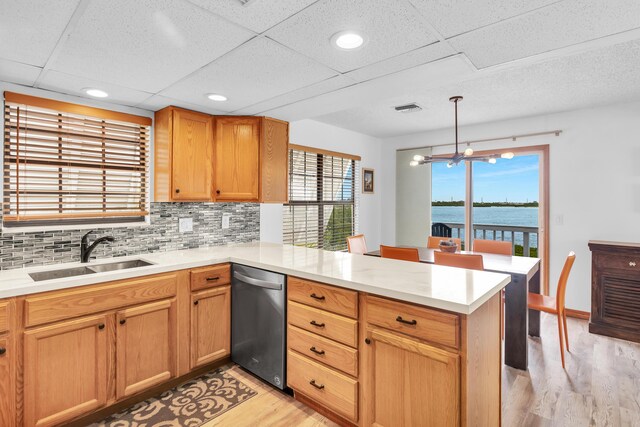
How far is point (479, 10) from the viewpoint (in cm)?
138

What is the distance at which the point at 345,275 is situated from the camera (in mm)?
1934

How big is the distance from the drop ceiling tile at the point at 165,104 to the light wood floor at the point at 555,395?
7.05 ft

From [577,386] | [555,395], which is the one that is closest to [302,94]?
[555,395]

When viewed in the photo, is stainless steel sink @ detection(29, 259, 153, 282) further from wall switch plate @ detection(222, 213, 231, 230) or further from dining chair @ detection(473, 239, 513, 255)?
dining chair @ detection(473, 239, 513, 255)

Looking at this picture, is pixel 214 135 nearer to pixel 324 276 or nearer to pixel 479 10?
pixel 324 276

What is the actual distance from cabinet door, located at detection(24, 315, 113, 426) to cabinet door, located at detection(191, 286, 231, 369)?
0.56m

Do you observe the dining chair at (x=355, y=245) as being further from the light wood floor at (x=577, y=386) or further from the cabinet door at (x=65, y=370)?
the cabinet door at (x=65, y=370)

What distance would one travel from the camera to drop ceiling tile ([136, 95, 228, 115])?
254cm

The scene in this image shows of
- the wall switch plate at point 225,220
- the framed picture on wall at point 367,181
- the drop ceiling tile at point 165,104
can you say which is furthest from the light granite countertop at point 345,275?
the framed picture on wall at point 367,181

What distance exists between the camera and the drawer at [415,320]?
4.78 feet

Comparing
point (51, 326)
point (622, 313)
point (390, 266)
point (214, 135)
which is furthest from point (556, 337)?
point (51, 326)

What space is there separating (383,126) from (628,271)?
308cm

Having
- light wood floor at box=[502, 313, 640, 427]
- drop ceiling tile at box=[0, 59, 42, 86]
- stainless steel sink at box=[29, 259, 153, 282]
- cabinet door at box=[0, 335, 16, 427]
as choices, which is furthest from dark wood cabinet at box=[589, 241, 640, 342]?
drop ceiling tile at box=[0, 59, 42, 86]

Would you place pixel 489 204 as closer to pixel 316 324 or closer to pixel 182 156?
pixel 316 324
